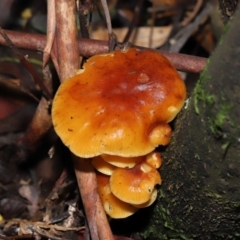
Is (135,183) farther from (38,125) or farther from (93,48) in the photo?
(38,125)

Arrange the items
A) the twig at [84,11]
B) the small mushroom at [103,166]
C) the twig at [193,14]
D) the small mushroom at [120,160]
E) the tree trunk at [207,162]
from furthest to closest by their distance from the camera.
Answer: the twig at [193,14] < the twig at [84,11] < the small mushroom at [103,166] < the small mushroom at [120,160] < the tree trunk at [207,162]

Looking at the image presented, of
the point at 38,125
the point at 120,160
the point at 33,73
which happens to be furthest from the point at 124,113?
the point at 38,125

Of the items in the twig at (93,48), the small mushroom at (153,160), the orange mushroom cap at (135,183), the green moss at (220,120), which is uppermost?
the green moss at (220,120)

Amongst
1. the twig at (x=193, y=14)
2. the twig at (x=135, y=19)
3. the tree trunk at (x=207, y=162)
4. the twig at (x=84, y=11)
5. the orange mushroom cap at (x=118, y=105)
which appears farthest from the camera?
the twig at (x=193, y=14)

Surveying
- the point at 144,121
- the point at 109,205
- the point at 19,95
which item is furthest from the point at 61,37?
the point at 19,95

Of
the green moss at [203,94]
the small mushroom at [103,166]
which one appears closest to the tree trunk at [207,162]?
the green moss at [203,94]

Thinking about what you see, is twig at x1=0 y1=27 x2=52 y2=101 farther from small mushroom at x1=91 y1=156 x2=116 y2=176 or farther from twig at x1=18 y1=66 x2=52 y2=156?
small mushroom at x1=91 y1=156 x2=116 y2=176

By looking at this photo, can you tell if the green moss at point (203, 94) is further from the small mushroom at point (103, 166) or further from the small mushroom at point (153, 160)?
the small mushroom at point (103, 166)
